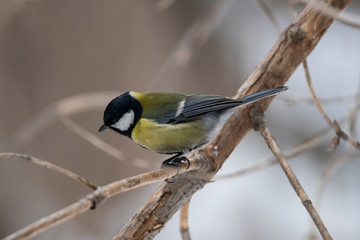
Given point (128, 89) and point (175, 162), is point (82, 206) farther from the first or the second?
point (128, 89)

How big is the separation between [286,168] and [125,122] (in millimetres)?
685

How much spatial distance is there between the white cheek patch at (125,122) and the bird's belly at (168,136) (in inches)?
1.5

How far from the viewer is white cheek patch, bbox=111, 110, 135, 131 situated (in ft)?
5.65

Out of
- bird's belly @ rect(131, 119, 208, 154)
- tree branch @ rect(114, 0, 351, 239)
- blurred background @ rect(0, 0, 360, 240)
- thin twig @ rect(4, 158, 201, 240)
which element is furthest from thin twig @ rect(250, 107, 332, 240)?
blurred background @ rect(0, 0, 360, 240)

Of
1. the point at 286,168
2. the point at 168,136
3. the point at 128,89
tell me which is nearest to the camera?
the point at 286,168

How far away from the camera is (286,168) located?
1.30 metres

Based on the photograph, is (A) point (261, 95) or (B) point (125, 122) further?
(B) point (125, 122)

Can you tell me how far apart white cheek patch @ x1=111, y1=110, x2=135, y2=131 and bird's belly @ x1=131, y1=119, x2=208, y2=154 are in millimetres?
38

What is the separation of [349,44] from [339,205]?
135 cm

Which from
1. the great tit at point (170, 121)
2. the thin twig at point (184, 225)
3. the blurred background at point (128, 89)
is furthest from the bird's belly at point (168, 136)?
the blurred background at point (128, 89)

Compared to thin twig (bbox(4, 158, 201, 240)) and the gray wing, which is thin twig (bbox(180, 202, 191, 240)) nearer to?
the gray wing

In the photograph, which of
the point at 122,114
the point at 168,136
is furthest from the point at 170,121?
the point at 122,114

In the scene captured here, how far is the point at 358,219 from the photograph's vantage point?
3.15 m

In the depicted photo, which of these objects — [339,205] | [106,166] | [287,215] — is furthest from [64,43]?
[339,205]
